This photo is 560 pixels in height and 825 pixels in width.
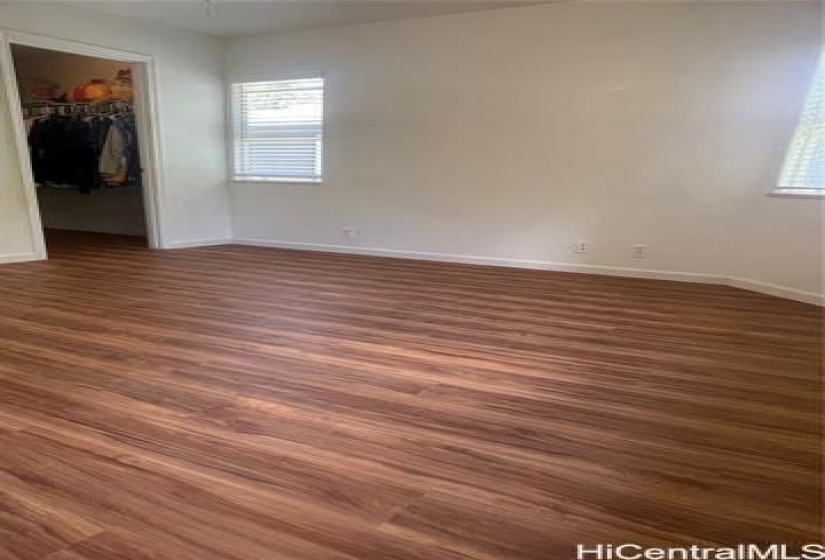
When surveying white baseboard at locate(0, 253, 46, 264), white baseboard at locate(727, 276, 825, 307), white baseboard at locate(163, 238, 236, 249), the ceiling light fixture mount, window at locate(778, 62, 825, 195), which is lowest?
white baseboard at locate(163, 238, 236, 249)

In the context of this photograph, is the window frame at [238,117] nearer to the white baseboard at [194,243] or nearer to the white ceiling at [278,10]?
the white ceiling at [278,10]

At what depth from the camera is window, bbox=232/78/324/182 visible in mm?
5945

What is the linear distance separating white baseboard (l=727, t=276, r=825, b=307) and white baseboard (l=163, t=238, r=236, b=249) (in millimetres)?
5660

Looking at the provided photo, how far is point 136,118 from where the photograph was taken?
5.64 metres

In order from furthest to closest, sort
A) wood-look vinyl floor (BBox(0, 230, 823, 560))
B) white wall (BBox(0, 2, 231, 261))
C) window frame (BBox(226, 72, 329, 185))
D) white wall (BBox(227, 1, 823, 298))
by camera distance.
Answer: window frame (BBox(226, 72, 329, 185)) < white wall (BBox(0, 2, 231, 261)) < white wall (BBox(227, 1, 823, 298)) < wood-look vinyl floor (BBox(0, 230, 823, 560))

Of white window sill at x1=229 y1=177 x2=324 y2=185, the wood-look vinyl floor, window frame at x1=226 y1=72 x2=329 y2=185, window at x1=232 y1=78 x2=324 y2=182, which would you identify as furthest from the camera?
white window sill at x1=229 y1=177 x2=324 y2=185

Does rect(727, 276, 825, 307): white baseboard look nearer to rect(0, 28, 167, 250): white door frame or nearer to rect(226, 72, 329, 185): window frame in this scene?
rect(226, 72, 329, 185): window frame

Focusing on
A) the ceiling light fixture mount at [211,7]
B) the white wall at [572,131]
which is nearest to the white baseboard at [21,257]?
the white wall at [572,131]

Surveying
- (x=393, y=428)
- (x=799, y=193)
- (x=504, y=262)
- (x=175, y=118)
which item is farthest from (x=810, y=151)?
(x=175, y=118)

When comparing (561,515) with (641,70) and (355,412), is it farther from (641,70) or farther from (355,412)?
(641,70)

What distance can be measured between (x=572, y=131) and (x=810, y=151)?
1.85m

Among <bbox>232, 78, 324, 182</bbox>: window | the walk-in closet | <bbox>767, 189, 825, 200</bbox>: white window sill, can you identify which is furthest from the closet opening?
<bbox>767, 189, 825, 200</bbox>: white window sill

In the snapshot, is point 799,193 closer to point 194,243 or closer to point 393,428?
point 393,428

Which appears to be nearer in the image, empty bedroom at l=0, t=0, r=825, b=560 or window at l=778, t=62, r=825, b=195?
empty bedroom at l=0, t=0, r=825, b=560
